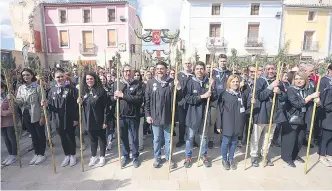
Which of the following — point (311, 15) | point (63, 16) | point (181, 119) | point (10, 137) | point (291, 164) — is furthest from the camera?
point (63, 16)

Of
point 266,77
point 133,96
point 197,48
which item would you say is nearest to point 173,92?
point 133,96

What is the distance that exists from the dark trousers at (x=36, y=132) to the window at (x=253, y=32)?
21.0 meters

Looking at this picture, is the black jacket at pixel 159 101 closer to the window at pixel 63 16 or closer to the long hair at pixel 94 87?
the long hair at pixel 94 87

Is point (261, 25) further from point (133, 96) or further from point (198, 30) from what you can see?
point (133, 96)

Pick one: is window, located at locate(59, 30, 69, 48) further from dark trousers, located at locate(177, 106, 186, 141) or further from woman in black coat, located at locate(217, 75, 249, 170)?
woman in black coat, located at locate(217, 75, 249, 170)

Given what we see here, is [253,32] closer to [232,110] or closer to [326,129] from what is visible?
[326,129]

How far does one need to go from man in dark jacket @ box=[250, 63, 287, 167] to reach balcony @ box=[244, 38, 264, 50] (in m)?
18.5

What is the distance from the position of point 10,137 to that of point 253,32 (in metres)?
22.0

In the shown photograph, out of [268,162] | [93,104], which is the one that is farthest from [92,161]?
[268,162]

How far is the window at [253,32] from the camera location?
2108 cm

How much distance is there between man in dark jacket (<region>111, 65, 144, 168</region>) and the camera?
13.3ft

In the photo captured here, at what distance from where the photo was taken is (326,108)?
4133 millimetres

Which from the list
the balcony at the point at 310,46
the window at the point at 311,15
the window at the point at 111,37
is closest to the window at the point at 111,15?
the window at the point at 111,37

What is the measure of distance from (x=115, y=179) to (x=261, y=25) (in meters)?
21.7
